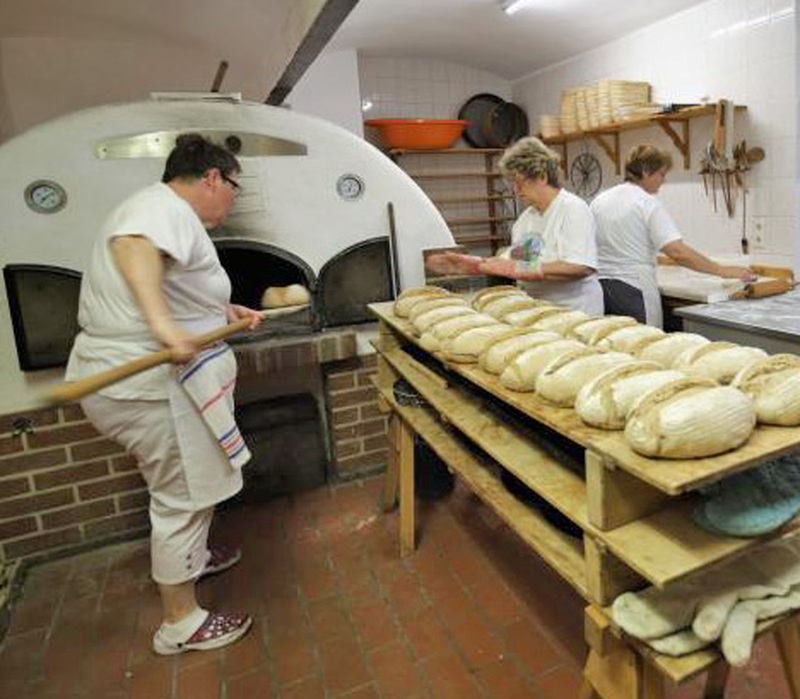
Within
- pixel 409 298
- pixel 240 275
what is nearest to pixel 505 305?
pixel 409 298

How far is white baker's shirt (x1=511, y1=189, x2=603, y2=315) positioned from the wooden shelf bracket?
7.59 feet

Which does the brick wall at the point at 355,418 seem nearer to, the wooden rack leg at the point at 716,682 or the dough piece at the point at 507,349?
the dough piece at the point at 507,349

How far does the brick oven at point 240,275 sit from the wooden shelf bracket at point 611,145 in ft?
7.23

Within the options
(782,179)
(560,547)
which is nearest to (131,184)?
(560,547)

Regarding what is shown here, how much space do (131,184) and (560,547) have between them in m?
2.04

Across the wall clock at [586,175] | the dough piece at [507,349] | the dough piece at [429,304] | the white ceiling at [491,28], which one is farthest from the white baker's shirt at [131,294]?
the wall clock at [586,175]

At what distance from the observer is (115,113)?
2184 millimetres

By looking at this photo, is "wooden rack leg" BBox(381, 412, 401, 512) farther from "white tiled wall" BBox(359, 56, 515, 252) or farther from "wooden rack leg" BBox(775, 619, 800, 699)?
"white tiled wall" BBox(359, 56, 515, 252)

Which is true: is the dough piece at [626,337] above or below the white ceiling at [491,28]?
below

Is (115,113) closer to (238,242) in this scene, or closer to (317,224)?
(238,242)

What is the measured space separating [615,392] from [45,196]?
213 cm

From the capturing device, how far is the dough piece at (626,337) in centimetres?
124

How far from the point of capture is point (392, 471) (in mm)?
2359

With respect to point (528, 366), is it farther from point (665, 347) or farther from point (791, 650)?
point (791, 650)
